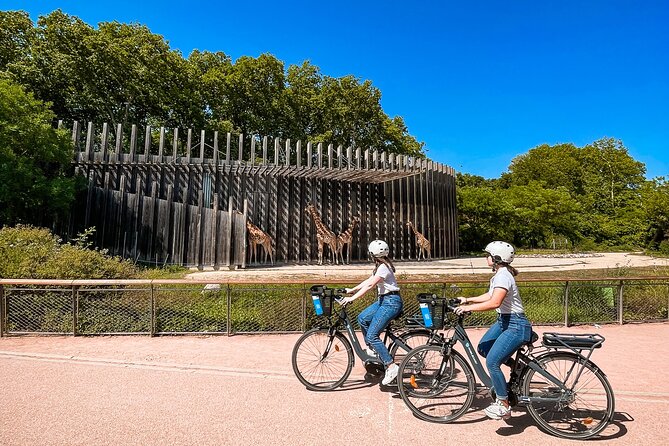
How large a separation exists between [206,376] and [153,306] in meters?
2.63

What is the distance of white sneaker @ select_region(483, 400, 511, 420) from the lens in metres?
3.67

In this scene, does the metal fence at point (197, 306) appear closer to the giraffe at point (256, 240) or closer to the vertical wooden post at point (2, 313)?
the vertical wooden post at point (2, 313)

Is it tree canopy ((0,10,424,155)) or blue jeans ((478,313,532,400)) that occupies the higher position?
tree canopy ((0,10,424,155))

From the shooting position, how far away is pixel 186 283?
7.37 m

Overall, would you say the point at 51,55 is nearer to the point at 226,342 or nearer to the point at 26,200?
the point at 26,200

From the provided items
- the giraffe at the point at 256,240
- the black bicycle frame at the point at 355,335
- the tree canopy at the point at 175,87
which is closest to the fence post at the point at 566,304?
the black bicycle frame at the point at 355,335

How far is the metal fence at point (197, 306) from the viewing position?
A: 7121 mm

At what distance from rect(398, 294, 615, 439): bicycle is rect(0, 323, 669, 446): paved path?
0.53ft

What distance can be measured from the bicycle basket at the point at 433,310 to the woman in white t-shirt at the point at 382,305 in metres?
0.58

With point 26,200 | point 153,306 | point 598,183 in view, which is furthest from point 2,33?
point 598,183

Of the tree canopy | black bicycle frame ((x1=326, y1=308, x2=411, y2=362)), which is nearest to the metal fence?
black bicycle frame ((x1=326, y1=308, x2=411, y2=362))

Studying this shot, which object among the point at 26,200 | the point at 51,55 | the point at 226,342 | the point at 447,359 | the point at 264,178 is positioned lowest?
the point at 226,342

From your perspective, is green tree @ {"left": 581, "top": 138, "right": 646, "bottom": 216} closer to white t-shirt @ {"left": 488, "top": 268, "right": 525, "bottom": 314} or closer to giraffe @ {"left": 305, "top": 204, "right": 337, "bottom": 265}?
giraffe @ {"left": 305, "top": 204, "right": 337, "bottom": 265}

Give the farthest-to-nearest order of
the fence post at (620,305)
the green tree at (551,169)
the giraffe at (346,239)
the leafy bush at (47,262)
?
the green tree at (551,169) < the giraffe at (346,239) < the fence post at (620,305) < the leafy bush at (47,262)
